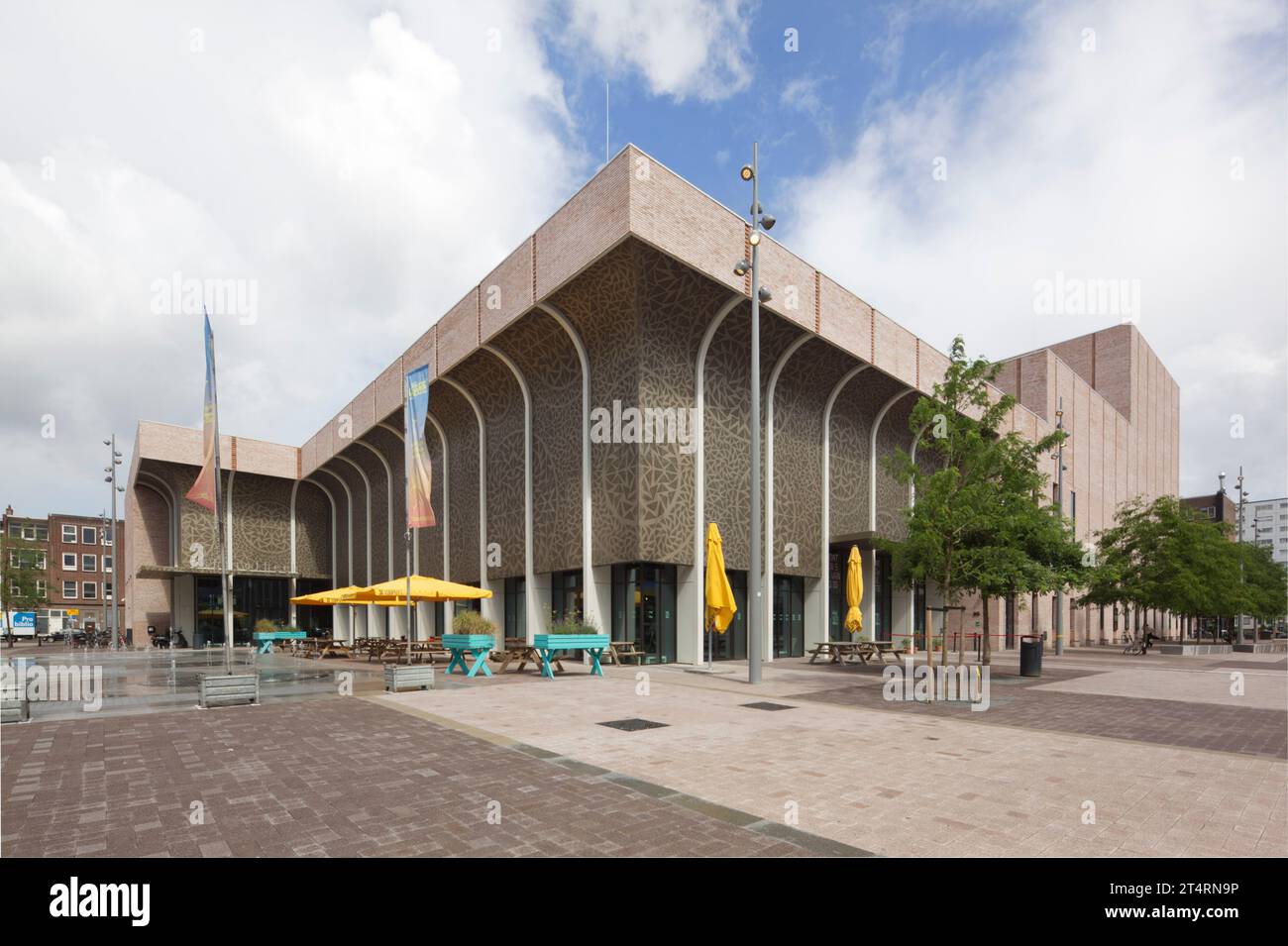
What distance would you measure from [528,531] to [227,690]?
43.7 feet

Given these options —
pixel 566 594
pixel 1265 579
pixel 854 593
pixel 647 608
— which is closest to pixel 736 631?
pixel 647 608

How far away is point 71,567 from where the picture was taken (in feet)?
228

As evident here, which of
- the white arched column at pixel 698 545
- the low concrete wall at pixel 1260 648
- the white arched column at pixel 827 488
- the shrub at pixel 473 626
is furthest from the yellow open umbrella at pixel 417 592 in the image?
the low concrete wall at pixel 1260 648

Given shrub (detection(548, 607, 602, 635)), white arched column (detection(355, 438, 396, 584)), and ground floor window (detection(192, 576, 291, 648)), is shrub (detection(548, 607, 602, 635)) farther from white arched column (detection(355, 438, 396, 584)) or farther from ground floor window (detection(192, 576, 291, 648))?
ground floor window (detection(192, 576, 291, 648))

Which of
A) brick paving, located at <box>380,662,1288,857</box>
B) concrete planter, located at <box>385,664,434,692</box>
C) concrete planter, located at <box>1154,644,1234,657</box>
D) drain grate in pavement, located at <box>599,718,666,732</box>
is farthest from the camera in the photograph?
concrete planter, located at <box>1154,644,1234,657</box>

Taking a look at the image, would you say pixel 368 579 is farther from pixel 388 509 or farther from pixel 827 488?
pixel 827 488

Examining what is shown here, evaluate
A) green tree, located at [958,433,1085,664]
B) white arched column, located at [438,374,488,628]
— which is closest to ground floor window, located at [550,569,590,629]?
white arched column, located at [438,374,488,628]

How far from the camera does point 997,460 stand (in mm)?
17438

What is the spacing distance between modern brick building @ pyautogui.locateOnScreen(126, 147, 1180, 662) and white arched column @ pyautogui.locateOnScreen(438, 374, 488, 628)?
0.28 feet

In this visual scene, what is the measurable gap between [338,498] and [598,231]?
32963 mm

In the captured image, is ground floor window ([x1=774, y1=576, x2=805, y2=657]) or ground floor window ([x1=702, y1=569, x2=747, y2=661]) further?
ground floor window ([x1=774, y1=576, x2=805, y2=657])

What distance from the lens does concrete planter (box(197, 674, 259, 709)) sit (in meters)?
11.3

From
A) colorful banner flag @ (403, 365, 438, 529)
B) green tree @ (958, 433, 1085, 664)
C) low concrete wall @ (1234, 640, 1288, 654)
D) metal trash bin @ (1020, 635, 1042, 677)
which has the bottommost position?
low concrete wall @ (1234, 640, 1288, 654)
